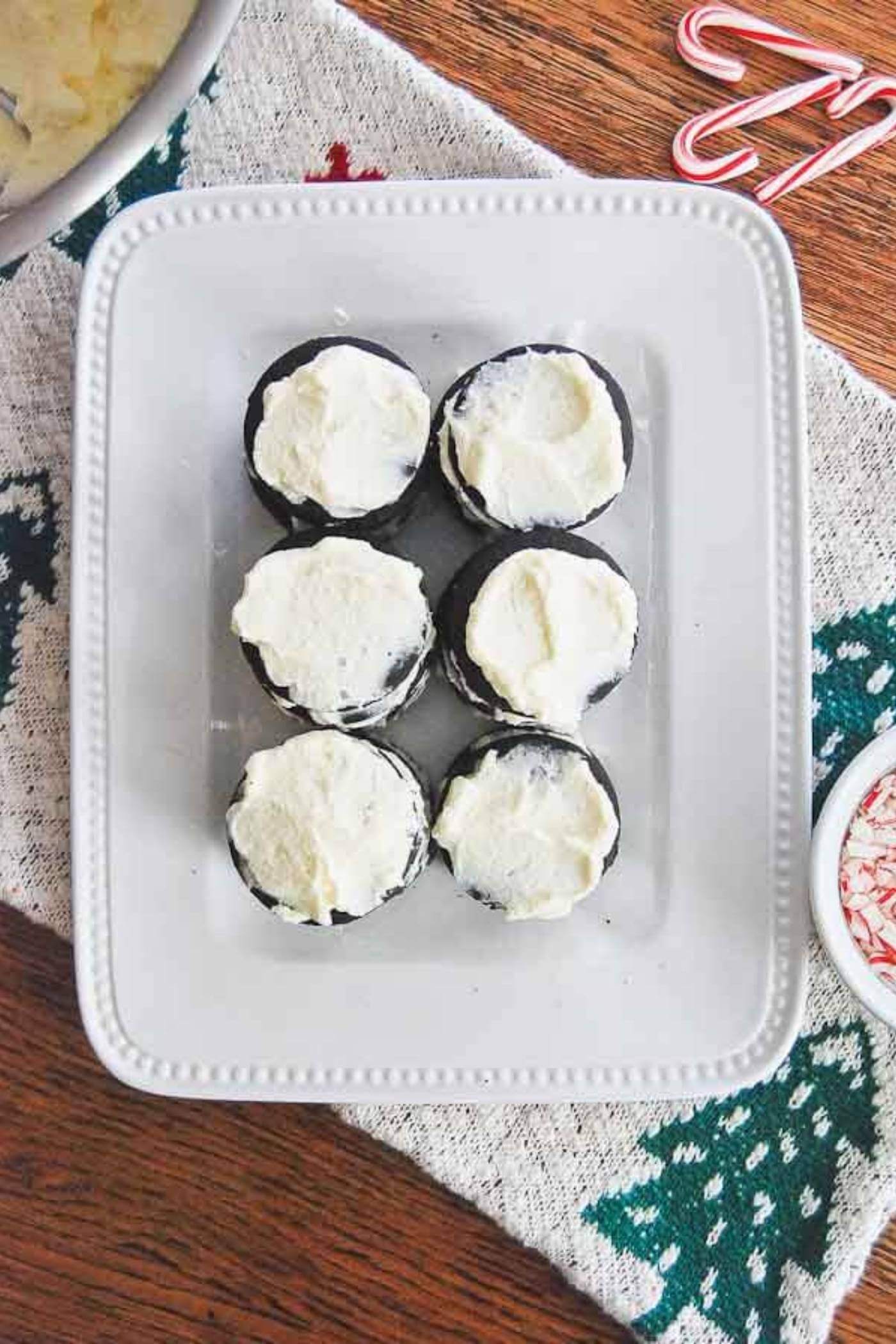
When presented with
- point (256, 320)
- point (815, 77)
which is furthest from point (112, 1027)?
point (815, 77)

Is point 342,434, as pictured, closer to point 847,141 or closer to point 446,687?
point 446,687

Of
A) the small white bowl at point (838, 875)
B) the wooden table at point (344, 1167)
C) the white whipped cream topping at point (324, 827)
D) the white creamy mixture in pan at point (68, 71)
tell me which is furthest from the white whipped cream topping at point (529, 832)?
the white creamy mixture in pan at point (68, 71)

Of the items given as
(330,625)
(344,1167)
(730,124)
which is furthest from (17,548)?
(730,124)

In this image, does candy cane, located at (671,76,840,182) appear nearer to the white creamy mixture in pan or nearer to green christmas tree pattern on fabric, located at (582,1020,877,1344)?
the white creamy mixture in pan

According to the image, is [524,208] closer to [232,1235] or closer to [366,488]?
[366,488]

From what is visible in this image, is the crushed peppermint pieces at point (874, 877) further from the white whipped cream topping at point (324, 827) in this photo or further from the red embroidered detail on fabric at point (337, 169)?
the red embroidered detail on fabric at point (337, 169)

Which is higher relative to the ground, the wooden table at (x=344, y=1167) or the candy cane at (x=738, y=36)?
the candy cane at (x=738, y=36)
